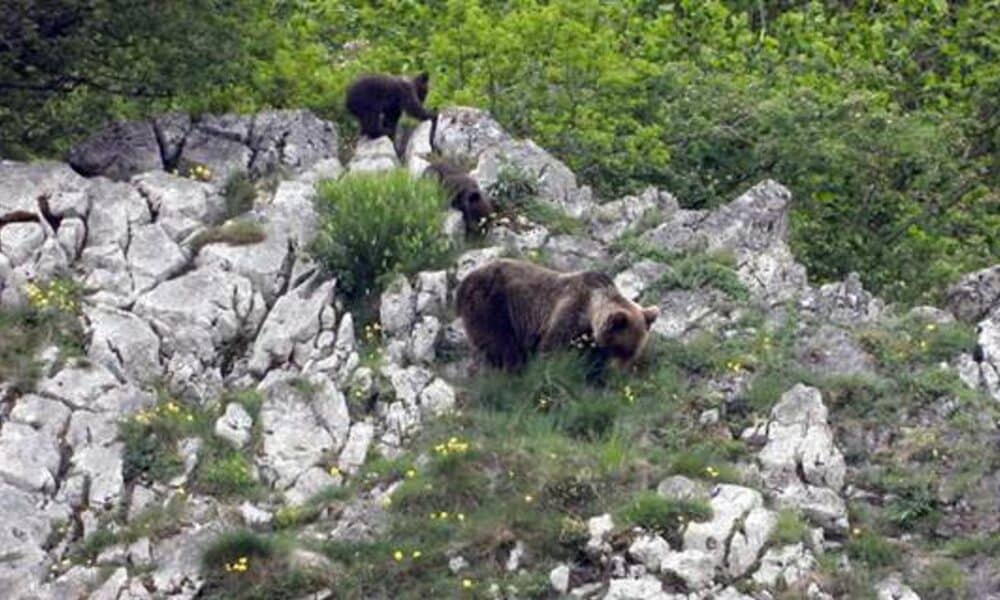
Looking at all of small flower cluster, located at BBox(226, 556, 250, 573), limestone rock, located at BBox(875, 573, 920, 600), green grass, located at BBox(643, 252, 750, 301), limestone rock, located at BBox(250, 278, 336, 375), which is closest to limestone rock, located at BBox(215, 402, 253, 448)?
limestone rock, located at BBox(250, 278, 336, 375)

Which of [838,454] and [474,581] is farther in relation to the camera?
[838,454]

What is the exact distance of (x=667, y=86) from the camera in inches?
1303

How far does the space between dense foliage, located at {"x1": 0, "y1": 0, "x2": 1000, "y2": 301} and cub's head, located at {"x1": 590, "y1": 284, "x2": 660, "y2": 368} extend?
5.77 meters

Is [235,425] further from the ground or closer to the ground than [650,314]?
closer to the ground

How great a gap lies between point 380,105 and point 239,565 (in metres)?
8.09

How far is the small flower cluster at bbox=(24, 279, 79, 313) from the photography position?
22.6 m

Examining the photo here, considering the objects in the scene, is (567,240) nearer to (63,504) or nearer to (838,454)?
(838,454)

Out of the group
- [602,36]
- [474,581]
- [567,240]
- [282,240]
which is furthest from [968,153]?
[474,581]

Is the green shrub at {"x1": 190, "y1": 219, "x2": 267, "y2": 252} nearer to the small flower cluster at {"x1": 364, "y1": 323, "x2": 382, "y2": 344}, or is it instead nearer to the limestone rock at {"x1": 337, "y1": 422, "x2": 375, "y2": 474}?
the small flower cluster at {"x1": 364, "y1": 323, "x2": 382, "y2": 344}

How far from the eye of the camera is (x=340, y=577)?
19938mm

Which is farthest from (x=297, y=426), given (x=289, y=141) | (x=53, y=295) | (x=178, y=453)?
(x=289, y=141)

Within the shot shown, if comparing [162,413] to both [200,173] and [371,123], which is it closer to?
[200,173]

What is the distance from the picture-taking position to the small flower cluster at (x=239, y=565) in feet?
65.2

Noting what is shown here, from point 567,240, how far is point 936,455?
196 inches
